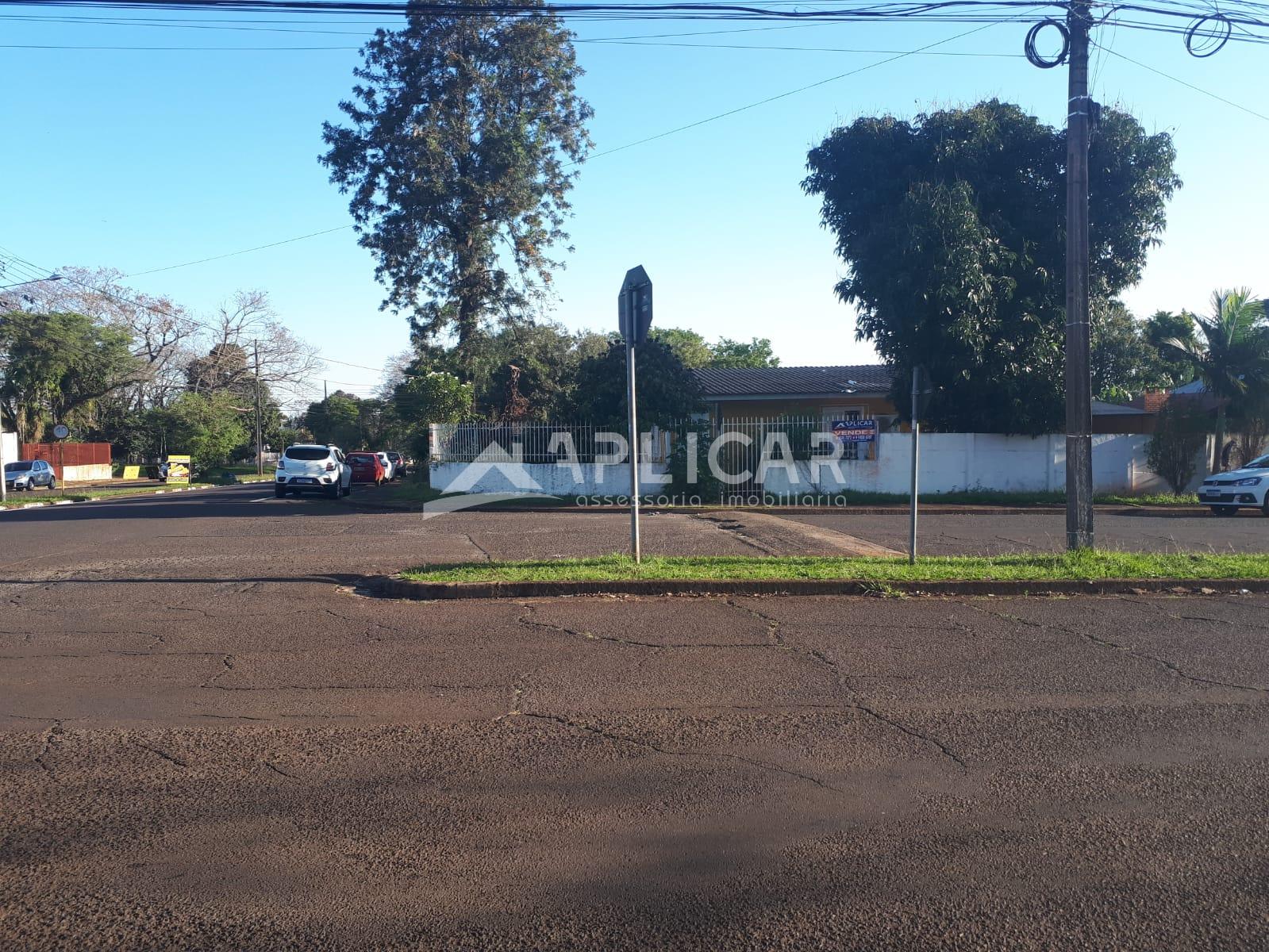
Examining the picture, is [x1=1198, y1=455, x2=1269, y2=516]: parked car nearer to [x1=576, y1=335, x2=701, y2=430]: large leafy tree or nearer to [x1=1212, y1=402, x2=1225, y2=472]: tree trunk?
[x1=1212, y1=402, x2=1225, y2=472]: tree trunk

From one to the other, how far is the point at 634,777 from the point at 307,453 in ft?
85.1

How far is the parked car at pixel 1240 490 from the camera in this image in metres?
20.3

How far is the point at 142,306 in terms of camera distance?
5788cm

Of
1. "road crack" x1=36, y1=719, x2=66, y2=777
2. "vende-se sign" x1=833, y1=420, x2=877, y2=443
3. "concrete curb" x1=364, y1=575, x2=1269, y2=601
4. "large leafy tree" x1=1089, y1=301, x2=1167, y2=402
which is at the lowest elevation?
"road crack" x1=36, y1=719, x2=66, y2=777

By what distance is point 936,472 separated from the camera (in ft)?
86.1

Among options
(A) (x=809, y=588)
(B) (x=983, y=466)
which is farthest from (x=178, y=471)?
(A) (x=809, y=588)

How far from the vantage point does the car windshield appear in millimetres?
28656

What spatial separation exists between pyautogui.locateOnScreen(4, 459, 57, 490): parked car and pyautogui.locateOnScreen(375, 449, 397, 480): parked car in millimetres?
14523

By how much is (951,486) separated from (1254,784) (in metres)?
22.4

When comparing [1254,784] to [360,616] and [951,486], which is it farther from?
[951,486]

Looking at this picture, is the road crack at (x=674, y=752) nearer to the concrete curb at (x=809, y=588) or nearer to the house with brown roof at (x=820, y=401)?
the concrete curb at (x=809, y=588)

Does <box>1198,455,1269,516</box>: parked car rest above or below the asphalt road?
above

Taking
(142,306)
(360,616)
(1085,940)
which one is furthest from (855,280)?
(142,306)

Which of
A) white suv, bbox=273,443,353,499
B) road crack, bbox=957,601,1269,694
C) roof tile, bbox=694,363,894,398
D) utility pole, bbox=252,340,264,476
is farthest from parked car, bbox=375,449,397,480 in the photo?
road crack, bbox=957,601,1269,694
